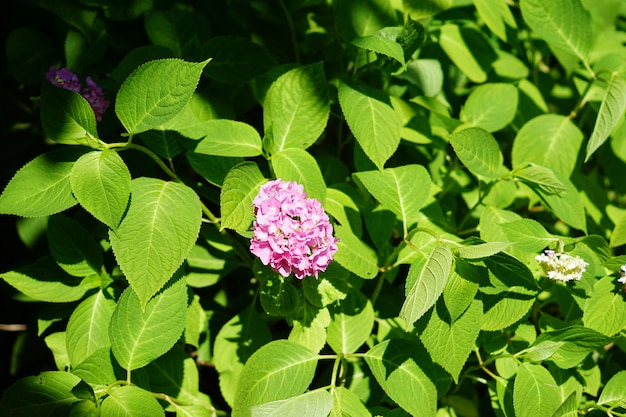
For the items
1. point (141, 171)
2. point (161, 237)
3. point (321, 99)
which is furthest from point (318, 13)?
point (161, 237)

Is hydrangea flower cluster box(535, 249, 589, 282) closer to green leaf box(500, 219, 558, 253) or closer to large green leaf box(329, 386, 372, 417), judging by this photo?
green leaf box(500, 219, 558, 253)

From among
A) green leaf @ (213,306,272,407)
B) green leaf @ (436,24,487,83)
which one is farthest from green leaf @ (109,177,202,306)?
green leaf @ (436,24,487,83)

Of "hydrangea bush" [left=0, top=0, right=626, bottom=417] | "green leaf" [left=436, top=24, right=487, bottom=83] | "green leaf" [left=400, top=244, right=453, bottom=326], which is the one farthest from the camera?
"green leaf" [left=436, top=24, right=487, bottom=83]

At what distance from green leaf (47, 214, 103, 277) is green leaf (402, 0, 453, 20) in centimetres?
128

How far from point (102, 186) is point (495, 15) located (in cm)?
159

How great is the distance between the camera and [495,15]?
2275mm

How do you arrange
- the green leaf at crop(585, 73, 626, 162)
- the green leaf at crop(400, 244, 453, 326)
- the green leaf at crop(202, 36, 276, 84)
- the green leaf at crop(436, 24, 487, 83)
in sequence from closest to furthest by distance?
1. the green leaf at crop(400, 244, 453, 326)
2. the green leaf at crop(585, 73, 626, 162)
3. the green leaf at crop(202, 36, 276, 84)
4. the green leaf at crop(436, 24, 487, 83)

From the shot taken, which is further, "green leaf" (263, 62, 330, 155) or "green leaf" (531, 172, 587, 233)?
"green leaf" (531, 172, 587, 233)

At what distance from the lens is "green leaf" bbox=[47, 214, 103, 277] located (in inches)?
69.8

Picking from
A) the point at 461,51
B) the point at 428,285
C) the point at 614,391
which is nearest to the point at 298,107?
the point at 428,285

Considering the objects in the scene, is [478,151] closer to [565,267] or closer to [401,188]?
[401,188]

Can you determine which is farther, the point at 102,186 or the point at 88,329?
the point at 88,329

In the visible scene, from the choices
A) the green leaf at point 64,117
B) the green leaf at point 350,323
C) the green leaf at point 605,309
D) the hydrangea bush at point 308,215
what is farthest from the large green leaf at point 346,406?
the green leaf at point 64,117

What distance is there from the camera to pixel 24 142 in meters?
2.46
